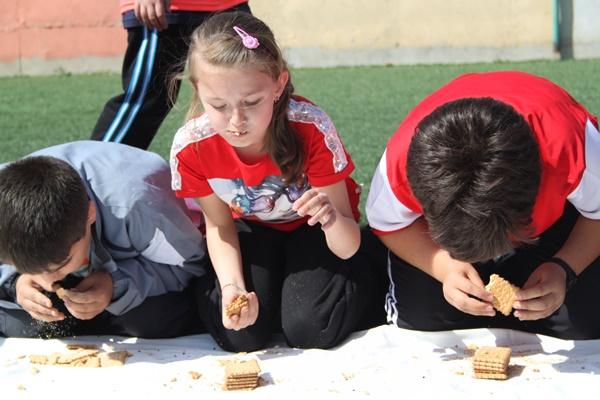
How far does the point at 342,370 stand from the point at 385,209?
1.36ft

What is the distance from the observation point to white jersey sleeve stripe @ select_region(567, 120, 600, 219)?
201cm

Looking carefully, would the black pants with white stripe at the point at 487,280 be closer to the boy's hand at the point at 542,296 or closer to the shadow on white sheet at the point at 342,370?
the shadow on white sheet at the point at 342,370

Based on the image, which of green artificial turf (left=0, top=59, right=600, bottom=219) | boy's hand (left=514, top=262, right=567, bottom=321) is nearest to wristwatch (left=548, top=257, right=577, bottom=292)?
boy's hand (left=514, top=262, right=567, bottom=321)

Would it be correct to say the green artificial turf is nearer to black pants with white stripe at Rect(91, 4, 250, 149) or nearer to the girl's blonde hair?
black pants with white stripe at Rect(91, 4, 250, 149)

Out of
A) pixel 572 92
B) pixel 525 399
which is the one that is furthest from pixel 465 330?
pixel 572 92

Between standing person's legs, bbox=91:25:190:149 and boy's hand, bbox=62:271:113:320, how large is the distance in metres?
0.99

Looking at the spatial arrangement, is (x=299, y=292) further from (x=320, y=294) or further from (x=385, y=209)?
(x=385, y=209)

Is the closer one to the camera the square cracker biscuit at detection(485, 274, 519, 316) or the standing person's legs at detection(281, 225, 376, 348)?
the square cracker biscuit at detection(485, 274, 519, 316)

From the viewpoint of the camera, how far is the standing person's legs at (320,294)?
90.5 inches

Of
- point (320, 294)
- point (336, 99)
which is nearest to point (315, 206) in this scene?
point (320, 294)

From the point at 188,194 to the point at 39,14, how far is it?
7.86 metres

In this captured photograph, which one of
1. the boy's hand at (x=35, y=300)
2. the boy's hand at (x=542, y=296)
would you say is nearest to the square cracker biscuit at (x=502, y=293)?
the boy's hand at (x=542, y=296)

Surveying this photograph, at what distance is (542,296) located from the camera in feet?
6.77

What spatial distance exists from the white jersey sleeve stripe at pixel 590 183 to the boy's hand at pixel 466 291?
0.30 meters
